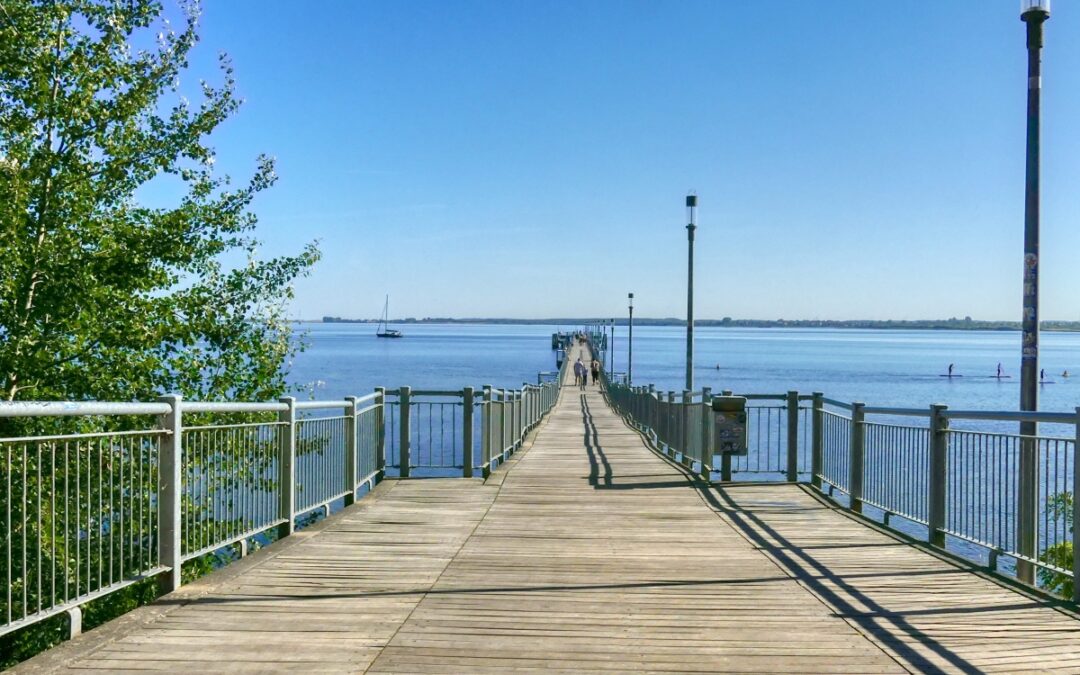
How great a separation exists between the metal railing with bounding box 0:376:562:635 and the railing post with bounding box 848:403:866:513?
15.1 ft

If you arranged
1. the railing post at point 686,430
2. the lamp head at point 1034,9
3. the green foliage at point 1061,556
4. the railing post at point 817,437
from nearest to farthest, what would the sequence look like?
the green foliage at point 1061,556
the lamp head at point 1034,9
the railing post at point 817,437
the railing post at point 686,430

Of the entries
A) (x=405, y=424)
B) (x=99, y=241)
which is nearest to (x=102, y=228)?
(x=99, y=241)

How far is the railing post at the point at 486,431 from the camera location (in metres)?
13.0

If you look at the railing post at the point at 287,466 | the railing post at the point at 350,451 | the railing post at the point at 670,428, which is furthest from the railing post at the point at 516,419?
the railing post at the point at 287,466

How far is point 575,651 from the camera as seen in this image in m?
4.81

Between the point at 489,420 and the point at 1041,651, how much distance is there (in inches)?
350

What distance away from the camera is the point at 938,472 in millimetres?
7797

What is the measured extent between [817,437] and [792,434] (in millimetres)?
632

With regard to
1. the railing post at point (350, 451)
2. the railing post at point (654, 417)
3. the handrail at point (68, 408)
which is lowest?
the railing post at point (654, 417)

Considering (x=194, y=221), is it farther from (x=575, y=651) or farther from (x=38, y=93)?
(x=575, y=651)

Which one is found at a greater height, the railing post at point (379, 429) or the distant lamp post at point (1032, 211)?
the distant lamp post at point (1032, 211)

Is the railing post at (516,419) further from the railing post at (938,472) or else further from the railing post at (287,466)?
the railing post at (938,472)

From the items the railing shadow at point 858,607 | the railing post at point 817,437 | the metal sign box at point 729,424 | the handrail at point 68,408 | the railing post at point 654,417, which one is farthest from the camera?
the railing post at point 654,417

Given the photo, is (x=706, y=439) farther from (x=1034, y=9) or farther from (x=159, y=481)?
(x=159, y=481)
